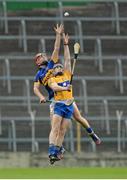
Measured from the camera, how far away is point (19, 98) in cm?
3041

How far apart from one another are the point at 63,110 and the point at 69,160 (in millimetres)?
5766

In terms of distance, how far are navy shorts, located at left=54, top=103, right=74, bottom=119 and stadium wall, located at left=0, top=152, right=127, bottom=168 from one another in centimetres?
531

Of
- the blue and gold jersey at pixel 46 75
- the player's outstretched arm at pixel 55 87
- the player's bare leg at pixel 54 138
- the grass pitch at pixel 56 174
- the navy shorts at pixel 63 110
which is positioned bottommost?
the grass pitch at pixel 56 174

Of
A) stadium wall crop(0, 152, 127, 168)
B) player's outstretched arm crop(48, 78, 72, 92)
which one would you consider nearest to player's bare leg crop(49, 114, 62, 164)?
player's outstretched arm crop(48, 78, 72, 92)

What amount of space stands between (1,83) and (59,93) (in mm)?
10284

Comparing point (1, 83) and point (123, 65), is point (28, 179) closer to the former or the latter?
point (1, 83)

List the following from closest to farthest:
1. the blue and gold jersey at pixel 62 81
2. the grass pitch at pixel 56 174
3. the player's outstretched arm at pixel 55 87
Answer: the player's outstretched arm at pixel 55 87 < the blue and gold jersey at pixel 62 81 < the grass pitch at pixel 56 174

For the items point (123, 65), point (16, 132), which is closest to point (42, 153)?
point (16, 132)

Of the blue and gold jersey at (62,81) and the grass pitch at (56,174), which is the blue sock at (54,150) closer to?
the grass pitch at (56,174)

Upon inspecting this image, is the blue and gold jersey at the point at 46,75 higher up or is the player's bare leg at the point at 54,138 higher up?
the blue and gold jersey at the point at 46,75

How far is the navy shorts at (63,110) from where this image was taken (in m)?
21.6

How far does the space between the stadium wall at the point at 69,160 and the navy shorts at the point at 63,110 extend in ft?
17.4

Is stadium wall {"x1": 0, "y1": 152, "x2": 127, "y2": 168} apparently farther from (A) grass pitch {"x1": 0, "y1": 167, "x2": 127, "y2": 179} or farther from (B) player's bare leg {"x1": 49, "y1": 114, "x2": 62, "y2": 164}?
(B) player's bare leg {"x1": 49, "y1": 114, "x2": 62, "y2": 164}

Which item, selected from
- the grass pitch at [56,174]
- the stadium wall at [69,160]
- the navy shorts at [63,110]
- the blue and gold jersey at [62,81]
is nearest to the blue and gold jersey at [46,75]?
the blue and gold jersey at [62,81]
